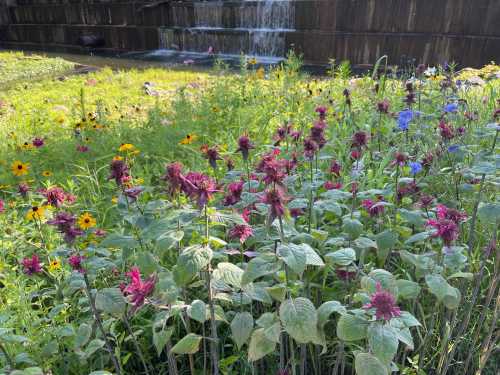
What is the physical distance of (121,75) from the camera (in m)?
8.50

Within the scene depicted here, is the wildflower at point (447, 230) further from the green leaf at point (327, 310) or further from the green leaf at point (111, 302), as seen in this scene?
the green leaf at point (111, 302)

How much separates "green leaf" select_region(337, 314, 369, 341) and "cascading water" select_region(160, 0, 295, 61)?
10.6 meters

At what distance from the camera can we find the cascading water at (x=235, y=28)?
1126 cm

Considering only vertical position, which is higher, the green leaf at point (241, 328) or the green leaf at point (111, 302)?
the green leaf at point (111, 302)

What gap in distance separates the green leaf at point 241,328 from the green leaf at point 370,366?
29 cm

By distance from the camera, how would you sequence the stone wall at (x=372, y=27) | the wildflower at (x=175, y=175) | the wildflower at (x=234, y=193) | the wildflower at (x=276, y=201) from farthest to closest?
the stone wall at (x=372, y=27) → the wildflower at (x=234, y=193) → the wildflower at (x=175, y=175) → the wildflower at (x=276, y=201)

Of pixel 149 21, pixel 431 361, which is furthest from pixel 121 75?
pixel 431 361

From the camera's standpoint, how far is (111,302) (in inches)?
43.1

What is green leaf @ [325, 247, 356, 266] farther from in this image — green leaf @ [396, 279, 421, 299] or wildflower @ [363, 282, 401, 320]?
wildflower @ [363, 282, 401, 320]

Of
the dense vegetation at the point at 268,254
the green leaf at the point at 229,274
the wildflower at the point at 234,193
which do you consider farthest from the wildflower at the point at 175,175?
the wildflower at the point at 234,193

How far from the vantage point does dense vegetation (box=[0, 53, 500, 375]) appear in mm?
1041

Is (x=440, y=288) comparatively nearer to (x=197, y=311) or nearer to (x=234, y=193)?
(x=197, y=311)

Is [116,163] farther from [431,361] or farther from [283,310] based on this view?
[431,361]

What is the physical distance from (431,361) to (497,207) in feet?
2.20
